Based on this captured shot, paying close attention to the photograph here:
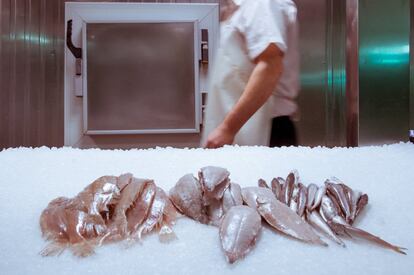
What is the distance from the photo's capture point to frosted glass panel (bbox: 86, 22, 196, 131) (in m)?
2.06

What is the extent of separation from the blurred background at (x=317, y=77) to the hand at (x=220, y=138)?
0.44m

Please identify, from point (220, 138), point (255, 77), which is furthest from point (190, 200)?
point (255, 77)

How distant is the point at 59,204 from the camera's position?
645 millimetres

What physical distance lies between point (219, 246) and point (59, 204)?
0.95ft

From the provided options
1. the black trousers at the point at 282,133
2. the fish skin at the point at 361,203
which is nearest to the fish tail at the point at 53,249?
the fish skin at the point at 361,203

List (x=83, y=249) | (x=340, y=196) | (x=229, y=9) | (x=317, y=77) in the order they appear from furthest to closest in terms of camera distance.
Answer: (x=317, y=77), (x=229, y=9), (x=340, y=196), (x=83, y=249)

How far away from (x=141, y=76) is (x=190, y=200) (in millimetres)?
1574

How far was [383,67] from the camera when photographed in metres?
1.23

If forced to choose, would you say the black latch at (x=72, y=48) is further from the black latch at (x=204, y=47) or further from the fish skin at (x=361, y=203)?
the fish skin at (x=361, y=203)

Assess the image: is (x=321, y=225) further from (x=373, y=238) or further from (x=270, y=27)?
(x=270, y=27)

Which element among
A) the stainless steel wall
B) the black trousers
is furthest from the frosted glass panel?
the black trousers

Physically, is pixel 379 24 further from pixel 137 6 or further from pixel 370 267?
pixel 137 6

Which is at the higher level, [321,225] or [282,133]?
[282,133]

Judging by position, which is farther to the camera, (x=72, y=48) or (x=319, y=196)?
(x=72, y=48)
